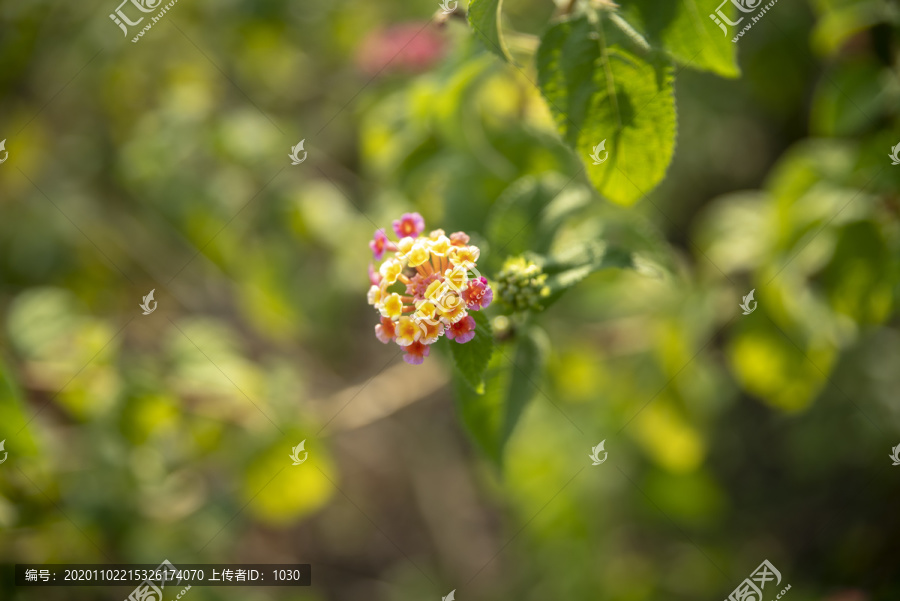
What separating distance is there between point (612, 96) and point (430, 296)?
1.83 ft

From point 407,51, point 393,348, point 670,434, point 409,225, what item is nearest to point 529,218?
point 409,225

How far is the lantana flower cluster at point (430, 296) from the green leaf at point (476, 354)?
0.04m

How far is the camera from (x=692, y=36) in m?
1.13

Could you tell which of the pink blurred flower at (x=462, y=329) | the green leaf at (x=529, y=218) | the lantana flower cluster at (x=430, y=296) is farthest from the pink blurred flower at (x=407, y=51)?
the pink blurred flower at (x=462, y=329)

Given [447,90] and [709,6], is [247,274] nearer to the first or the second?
[447,90]

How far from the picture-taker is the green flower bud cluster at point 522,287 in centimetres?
122

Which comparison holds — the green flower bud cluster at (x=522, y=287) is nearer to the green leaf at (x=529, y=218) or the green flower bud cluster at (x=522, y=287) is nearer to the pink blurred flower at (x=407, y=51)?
the green leaf at (x=529, y=218)

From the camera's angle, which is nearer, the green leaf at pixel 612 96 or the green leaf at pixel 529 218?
the green leaf at pixel 612 96

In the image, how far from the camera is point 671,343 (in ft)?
7.13

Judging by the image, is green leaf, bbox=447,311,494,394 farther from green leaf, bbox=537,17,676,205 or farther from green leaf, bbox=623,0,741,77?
green leaf, bbox=623,0,741,77

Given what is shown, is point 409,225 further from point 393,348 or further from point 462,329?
point 393,348

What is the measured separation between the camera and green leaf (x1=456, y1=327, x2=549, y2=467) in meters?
1.32

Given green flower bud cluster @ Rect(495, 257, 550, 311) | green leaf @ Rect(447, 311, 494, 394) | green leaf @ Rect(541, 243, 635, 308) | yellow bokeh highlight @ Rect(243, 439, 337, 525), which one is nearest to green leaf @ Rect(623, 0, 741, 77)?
green leaf @ Rect(541, 243, 635, 308)

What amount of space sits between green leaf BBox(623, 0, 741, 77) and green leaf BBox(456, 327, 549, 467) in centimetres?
65
